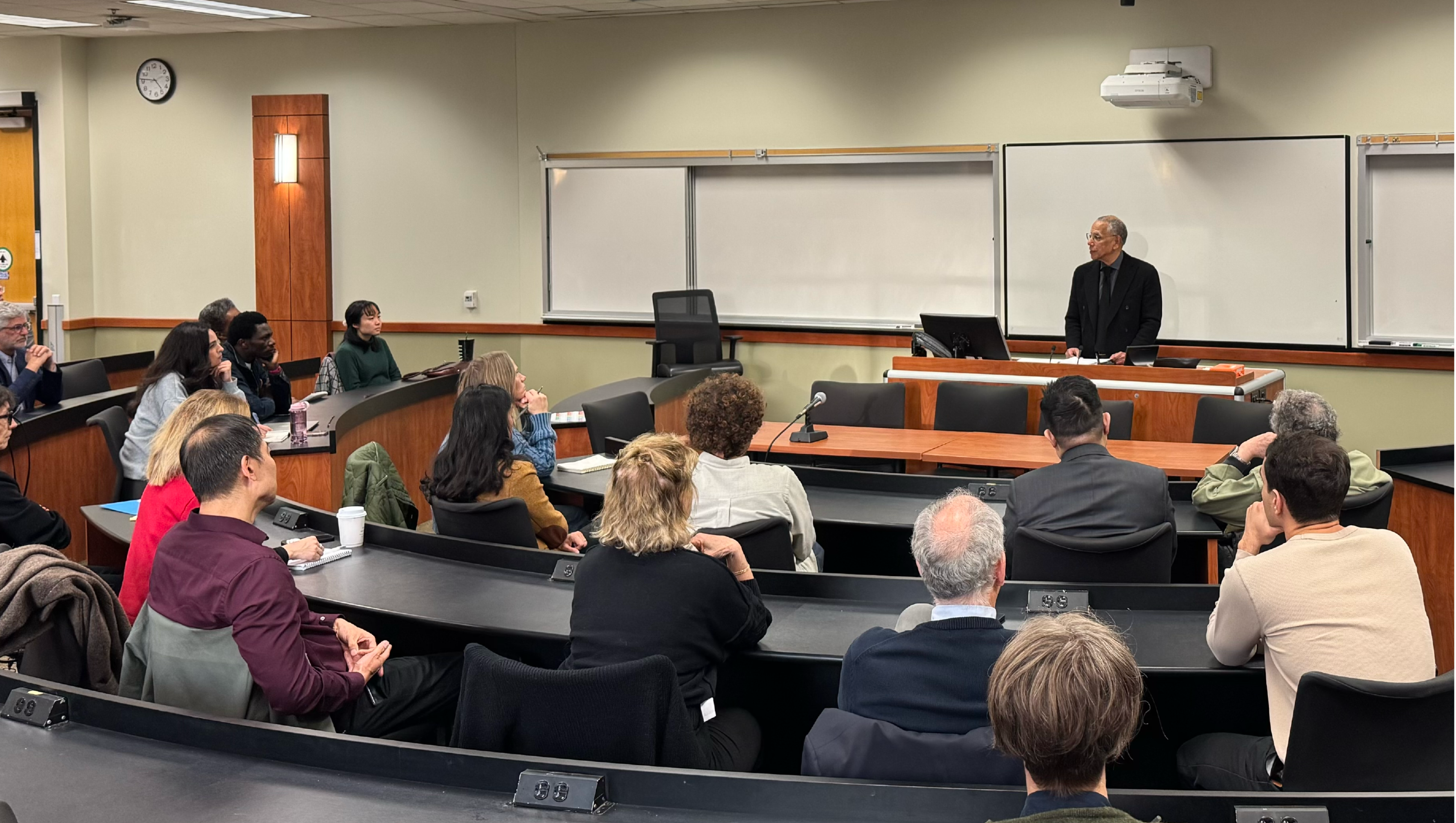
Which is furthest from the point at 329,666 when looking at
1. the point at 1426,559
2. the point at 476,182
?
the point at 476,182

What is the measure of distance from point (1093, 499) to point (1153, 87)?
4.70 metres

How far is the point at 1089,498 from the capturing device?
368 centimetres

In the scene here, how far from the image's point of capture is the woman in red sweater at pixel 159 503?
3.35 meters

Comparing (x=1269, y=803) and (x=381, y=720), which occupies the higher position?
(x=1269, y=803)

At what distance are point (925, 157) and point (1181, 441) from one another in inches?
128

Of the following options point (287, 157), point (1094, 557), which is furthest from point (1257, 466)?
point (287, 157)

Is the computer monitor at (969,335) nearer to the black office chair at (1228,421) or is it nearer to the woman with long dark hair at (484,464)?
the black office chair at (1228,421)

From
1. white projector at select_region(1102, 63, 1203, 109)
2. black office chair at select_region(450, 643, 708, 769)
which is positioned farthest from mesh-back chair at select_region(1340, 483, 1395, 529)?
white projector at select_region(1102, 63, 1203, 109)

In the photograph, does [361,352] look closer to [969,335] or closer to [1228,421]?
[969,335]

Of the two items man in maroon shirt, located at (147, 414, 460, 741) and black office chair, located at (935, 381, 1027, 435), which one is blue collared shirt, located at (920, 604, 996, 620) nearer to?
man in maroon shirt, located at (147, 414, 460, 741)

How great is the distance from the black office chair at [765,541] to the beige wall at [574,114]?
17.9 ft

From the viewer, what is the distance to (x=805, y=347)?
930 centimetres

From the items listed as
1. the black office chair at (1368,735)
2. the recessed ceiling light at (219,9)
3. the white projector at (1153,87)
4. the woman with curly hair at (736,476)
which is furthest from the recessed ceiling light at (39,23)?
the black office chair at (1368,735)

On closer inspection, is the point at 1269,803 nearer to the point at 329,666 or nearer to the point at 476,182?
the point at 329,666
